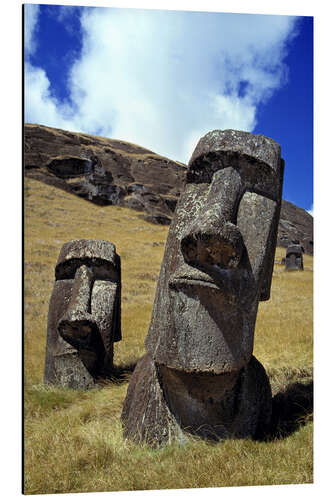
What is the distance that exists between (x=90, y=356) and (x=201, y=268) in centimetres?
262

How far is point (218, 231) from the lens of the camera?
2.93 metres

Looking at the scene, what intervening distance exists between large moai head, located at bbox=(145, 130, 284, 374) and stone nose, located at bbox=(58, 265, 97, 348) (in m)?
1.69

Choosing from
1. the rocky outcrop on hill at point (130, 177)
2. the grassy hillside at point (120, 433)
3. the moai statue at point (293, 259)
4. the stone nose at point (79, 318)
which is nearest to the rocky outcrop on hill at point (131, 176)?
the rocky outcrop on hill at point (130, 177)

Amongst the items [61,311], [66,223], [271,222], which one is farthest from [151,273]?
[271,222]

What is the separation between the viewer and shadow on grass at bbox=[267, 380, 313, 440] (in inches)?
142

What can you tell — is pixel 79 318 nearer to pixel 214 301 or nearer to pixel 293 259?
pixel 214 301

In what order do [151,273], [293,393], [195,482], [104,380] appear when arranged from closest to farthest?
[195,482] → [293,393] → [104,380] → [151,273]

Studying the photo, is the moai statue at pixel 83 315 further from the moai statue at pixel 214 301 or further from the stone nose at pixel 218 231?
the stone nose at pixel 218 231

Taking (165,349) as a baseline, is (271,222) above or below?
above

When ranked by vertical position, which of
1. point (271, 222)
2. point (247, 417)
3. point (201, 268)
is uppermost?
point (271, 222)

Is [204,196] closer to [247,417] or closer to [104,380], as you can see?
[247,417]

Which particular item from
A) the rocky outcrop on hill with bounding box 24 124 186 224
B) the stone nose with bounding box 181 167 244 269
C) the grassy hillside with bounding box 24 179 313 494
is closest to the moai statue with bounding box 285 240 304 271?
the rocky outcrop on hill with bounding box 24 124 186 224

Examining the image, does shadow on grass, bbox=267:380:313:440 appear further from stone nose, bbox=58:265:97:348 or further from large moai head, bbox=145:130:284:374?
stone nose, bbox=58:265:97:348
